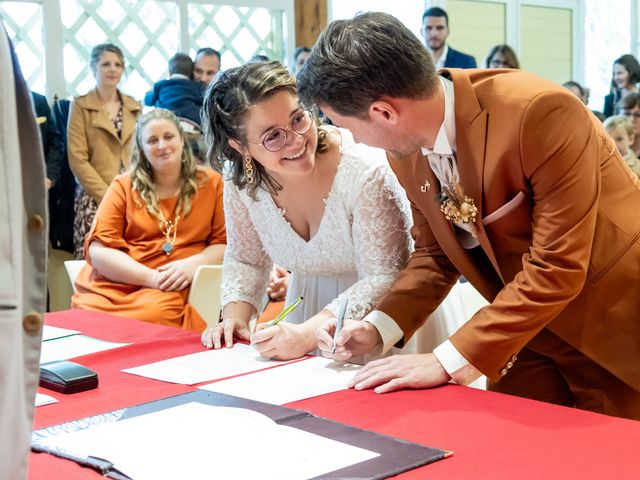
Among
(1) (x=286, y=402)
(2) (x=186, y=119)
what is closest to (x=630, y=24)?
(2) (x=186, y=119)

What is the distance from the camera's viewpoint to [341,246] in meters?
2.31

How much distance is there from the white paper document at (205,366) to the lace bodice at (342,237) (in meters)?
0.26

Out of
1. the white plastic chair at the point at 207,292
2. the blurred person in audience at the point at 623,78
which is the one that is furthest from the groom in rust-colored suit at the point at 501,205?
the blurred person in audience at the point at 623,78

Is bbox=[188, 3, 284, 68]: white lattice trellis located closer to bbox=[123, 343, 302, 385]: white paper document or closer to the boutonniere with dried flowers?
bbox=[123, 343, 302, 385]: white paper document

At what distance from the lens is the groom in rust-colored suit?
1.58 m

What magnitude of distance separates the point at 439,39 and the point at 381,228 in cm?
431

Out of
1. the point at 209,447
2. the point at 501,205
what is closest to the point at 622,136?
the point at 501,205

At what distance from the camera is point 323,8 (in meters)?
7.16

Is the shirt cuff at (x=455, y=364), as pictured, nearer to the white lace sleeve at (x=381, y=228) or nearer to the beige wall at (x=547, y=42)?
the white lace sleeve at (x=381, y=228)

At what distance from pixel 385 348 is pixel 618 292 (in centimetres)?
48

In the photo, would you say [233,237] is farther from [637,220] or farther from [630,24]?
[630,24]

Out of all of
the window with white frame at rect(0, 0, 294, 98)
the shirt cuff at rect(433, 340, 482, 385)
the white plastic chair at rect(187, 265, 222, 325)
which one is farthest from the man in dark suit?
the shirt cuff at rect(433, 340, 482, 385)

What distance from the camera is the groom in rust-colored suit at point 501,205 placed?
158 centimetres

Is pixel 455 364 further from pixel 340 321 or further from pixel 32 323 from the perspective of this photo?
pixel 32 323
